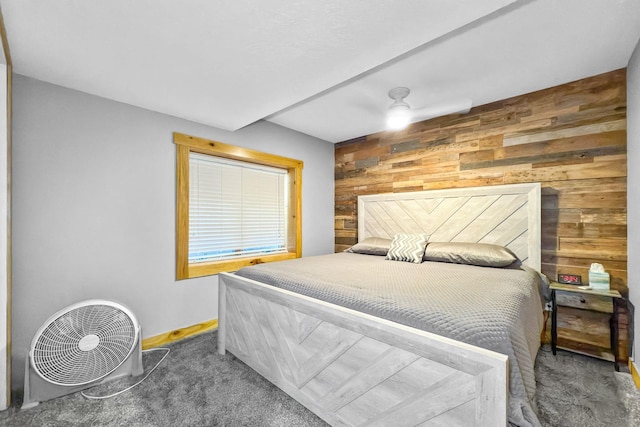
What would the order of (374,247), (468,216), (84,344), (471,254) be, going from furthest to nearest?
(374,247) → (468,216) → (471,254) → (84,344)

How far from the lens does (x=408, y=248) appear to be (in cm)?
269

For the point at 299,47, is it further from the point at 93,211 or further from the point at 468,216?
the point at 468,216

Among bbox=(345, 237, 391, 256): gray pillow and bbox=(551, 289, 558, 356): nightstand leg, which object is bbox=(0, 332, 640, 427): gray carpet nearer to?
bbox=(551, 289, 558, 356): nightstand leg

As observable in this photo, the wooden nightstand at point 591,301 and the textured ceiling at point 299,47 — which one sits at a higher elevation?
the textured ceiling at point 299,47

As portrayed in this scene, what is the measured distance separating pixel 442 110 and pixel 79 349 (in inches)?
144

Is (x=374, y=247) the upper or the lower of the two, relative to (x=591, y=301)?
upper

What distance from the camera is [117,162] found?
229 cm

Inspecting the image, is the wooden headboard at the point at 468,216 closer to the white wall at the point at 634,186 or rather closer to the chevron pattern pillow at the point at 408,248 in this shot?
the chevron pattern pillow at the point at 408,248

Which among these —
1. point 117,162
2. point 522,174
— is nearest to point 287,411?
point 117,162

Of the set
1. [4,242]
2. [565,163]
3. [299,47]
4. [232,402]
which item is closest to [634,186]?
[565,163]

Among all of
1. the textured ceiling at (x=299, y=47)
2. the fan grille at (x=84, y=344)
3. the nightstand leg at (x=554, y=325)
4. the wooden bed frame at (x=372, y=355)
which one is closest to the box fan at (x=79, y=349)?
the fan grille at (x=84, y=344)

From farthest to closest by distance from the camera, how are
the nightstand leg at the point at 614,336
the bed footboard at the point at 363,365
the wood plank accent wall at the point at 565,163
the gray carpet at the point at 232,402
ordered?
the wood plank accent wall at the point at 565,163 < the nightstand leg at the point at 614,336 < the gray carpet at the point at 232,402 < the bed footboard at the point at 363,365

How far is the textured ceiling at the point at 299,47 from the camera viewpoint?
1346 millimetres

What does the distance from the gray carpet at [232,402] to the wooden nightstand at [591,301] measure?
0.21 meters
